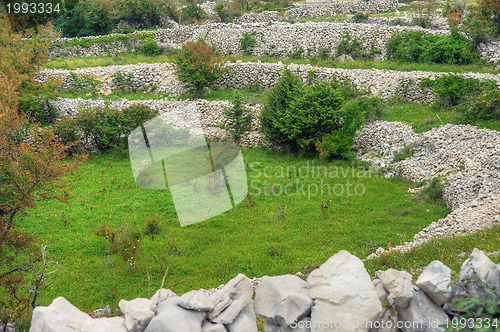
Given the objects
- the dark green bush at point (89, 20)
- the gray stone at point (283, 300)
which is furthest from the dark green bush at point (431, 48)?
the dark green bush at point (89, 20)

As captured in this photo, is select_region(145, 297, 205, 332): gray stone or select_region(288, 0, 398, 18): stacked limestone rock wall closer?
select_region(145, 297, 205, 332): gray stone

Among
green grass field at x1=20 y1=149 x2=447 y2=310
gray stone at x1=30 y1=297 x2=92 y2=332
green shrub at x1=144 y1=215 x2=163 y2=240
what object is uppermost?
gray stone at x1=30 y1=297 x2=92 y2=332

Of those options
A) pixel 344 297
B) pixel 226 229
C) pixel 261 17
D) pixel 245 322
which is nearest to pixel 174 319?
pixel 245 322

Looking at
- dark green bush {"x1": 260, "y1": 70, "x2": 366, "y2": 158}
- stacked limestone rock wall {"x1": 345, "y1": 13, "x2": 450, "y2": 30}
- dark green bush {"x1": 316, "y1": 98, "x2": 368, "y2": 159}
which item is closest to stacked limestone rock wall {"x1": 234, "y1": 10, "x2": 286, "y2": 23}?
stacked limestone rock wall {"x1": 345, "y1": 13, "x2": 450, "y2": 30}

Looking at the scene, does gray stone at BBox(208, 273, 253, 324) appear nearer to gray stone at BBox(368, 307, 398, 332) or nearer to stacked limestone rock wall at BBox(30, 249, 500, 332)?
stacked limestone rock wall at BBox(30, 249, 500, 332)

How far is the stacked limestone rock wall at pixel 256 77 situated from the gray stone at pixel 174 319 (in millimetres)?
14789

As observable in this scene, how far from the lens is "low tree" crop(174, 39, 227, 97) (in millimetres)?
19141

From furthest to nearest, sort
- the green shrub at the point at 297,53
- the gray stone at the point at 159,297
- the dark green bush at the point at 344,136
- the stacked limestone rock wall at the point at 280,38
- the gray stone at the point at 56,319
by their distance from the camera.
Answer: the green shrub at the point at 297,53, the stacked limestone rock wall at the point at 280,38, the dark green bush at the point at 344,136, the gray stone at the point at 159,297, the gray stone at the point at 56,319

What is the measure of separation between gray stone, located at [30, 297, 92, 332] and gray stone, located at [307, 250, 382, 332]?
101 inches

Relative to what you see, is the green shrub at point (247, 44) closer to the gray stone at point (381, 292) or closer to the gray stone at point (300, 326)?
the gray stone at point (381, 292)

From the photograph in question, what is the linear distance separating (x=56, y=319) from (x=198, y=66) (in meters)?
16.0

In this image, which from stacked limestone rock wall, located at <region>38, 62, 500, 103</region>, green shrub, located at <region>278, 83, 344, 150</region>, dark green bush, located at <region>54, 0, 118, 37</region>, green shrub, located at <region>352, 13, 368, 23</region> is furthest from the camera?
dark green bush, located at <region>54, 0, 118, 37</region>

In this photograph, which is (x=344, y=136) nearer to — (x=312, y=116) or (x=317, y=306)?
(x=312, y=116)

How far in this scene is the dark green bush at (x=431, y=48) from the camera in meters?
18.9
